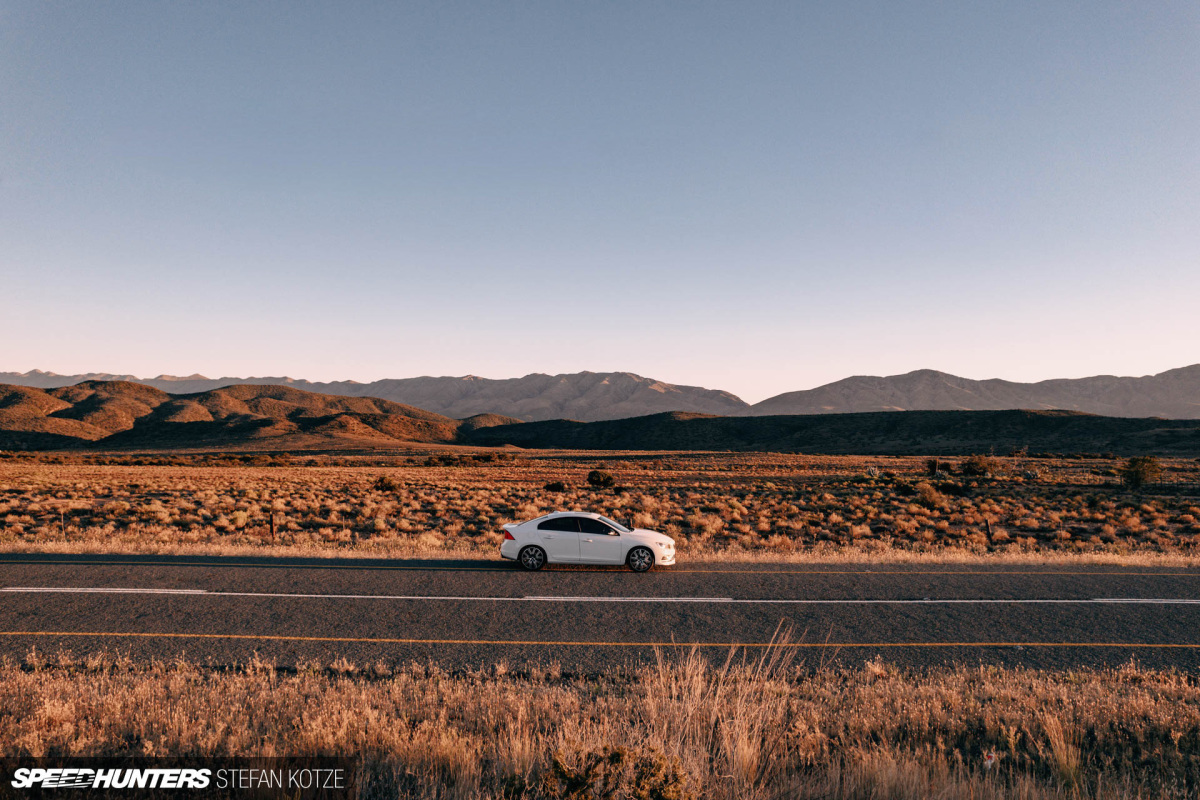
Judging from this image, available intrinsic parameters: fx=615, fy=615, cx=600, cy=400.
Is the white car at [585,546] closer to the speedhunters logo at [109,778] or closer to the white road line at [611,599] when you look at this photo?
the white road line at [611,599]

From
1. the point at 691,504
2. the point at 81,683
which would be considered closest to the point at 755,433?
the point at 691,504

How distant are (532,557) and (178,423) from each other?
157m

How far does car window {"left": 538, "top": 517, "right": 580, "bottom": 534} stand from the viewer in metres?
14.3

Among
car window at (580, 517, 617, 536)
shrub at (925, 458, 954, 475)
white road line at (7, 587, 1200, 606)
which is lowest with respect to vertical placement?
shrub at (925, 458, 954, 475)

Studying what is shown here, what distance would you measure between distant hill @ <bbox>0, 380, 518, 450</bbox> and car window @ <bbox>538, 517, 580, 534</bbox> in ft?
342

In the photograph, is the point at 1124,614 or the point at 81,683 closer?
the point at 81,683

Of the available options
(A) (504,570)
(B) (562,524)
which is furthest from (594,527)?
(A) (504,570)

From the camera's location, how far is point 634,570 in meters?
14.1

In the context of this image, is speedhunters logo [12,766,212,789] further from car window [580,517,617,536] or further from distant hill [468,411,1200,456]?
distant hill [468,411,1200,456]

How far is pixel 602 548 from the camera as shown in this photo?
559 inches

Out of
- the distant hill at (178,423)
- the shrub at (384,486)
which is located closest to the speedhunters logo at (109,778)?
the shrub at (384,486)

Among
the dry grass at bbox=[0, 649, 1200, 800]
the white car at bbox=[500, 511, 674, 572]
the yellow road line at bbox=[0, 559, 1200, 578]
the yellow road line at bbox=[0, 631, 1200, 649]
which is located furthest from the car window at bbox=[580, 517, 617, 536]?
the dry grass at bbox=[0, 649, 1200, 800]

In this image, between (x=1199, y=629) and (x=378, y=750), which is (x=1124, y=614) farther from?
(x=378, y=750)

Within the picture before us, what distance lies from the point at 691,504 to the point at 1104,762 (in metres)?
27.8
